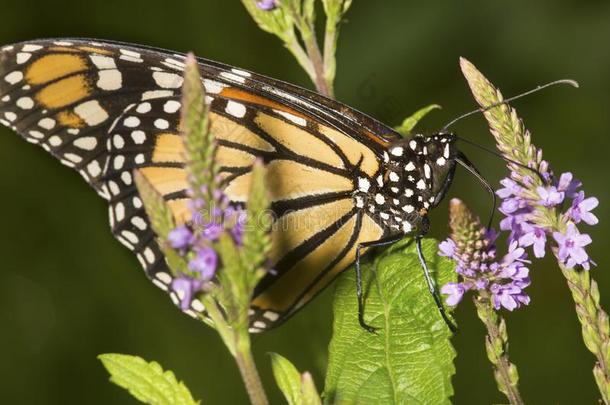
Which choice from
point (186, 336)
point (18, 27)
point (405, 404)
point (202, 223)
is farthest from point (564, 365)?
point (18, 27)

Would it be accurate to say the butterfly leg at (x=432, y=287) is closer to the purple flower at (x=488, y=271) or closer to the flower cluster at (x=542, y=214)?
the purple flower at (x=488, y=271)

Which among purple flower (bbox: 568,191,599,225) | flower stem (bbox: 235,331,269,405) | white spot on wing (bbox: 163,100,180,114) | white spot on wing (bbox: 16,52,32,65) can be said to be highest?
white spot on wing (bbox: 16,52,32,65)

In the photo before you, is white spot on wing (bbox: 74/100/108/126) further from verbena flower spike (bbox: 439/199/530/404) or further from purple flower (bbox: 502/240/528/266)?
purple flower (bbox: 502/240/528/266)

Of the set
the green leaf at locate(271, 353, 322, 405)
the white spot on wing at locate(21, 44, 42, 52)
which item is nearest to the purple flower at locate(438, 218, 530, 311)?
the green leaf at locate(271, 353, 322, 405)

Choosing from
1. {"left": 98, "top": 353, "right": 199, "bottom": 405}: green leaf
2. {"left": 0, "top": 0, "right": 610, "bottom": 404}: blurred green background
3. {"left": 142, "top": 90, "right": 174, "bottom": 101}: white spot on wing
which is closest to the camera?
{"left": 98, "top": 353, "right": 199, "bottom": 405}: green leaf

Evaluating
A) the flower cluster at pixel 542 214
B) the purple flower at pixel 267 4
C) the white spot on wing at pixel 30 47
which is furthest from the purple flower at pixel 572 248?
the white spot on wing at pixel 30 47

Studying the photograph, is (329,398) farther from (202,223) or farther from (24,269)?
(24,269)

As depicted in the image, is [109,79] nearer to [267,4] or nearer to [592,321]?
[267,4]
